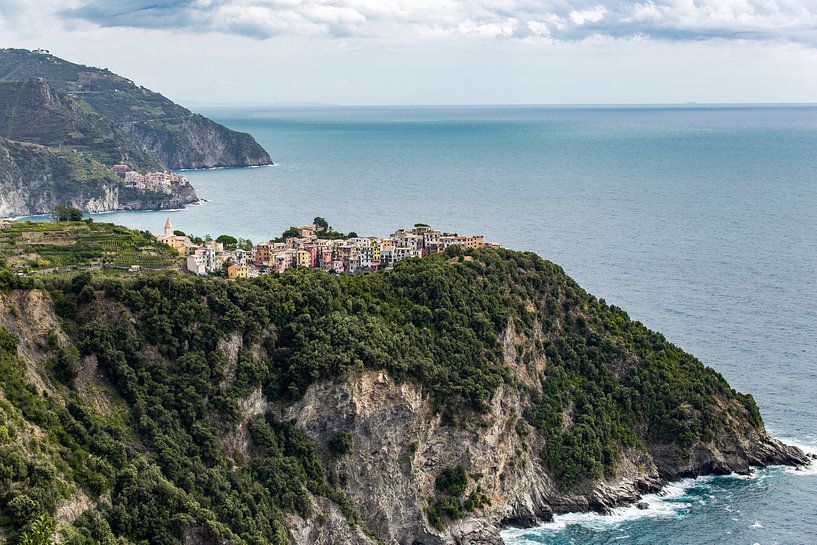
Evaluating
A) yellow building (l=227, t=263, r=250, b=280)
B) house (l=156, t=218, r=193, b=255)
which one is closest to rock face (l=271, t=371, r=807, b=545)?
yellow building (l=227, t=263, r=250, b=280)

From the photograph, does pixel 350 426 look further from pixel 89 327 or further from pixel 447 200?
pixel 447 200

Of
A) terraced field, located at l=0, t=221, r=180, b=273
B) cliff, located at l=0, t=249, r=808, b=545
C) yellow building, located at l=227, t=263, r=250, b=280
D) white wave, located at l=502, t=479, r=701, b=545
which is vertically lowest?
white wave, located at l=502, t=479, r=701, b=545

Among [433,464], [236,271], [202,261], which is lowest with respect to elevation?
[433,464]

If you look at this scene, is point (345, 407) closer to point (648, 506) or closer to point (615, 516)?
point (615, 516)

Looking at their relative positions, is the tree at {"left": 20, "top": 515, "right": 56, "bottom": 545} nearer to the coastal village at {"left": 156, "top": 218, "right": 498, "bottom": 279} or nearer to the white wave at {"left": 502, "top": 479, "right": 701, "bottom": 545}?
the white wave at {"left": 502, "top": 479, "right": 701, "bottom": 545}

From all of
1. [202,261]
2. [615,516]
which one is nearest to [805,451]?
[615,516]

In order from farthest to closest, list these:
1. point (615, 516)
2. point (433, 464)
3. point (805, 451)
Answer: point (805, 451) < point (615, 516) < point (433, 464)

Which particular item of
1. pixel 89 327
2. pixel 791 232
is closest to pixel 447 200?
pixel 791 232
